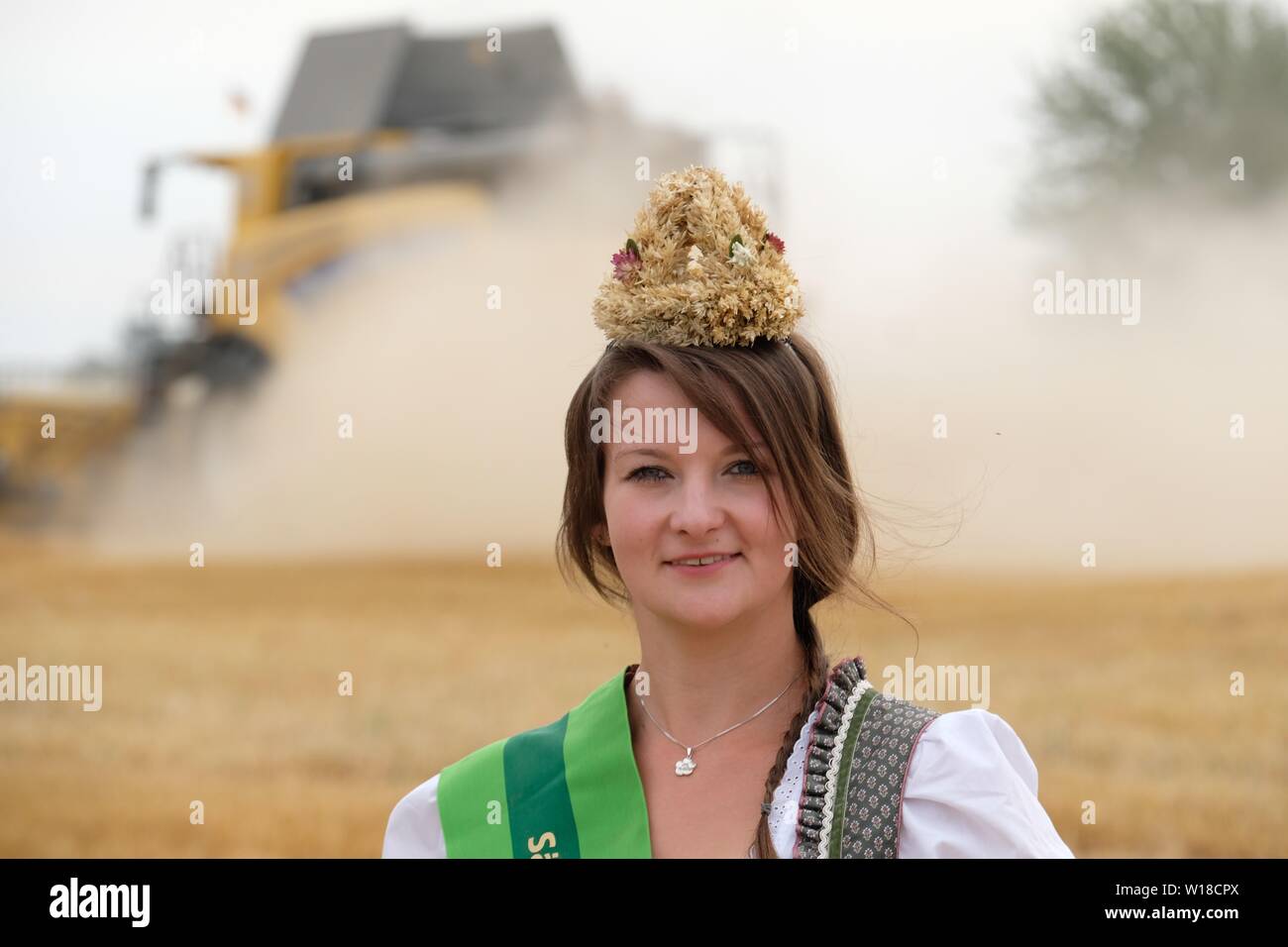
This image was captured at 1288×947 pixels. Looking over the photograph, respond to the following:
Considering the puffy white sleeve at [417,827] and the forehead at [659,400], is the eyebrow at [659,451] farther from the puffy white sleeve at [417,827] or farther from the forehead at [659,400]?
the puffy white sleeve at [417,827]

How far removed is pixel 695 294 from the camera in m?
2.27

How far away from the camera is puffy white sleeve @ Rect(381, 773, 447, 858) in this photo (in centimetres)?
240

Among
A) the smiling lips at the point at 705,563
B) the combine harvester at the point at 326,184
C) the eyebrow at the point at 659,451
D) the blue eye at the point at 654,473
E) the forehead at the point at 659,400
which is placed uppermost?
the combine harvester at the point at 326,184

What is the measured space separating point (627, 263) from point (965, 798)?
3.41 ft

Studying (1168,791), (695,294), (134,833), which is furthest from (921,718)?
(134,833)

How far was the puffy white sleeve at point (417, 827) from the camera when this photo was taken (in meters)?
2.40

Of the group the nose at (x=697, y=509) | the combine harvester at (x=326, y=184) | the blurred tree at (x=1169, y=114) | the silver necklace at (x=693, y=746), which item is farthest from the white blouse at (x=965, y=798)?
the blurred tree at (x=1169, y=114)

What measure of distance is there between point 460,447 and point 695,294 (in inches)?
480

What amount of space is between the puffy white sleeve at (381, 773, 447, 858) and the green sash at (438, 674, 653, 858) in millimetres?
35

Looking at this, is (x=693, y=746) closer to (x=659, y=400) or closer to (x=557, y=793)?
(x=557, y=793)

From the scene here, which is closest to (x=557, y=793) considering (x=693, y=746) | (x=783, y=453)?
(x=693, y=746)

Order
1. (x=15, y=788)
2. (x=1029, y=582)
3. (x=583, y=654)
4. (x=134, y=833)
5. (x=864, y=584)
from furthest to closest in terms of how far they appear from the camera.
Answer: (x=1029, y=582) → (x=583, y=654) → (x=15, y=788) → (x=134, y=833) → (x=864, y=584)

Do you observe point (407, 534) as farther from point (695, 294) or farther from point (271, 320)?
point (695, 294)

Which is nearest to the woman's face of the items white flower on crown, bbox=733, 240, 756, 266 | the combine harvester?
white flower on crown, bbox=733, 240, 756, 266
